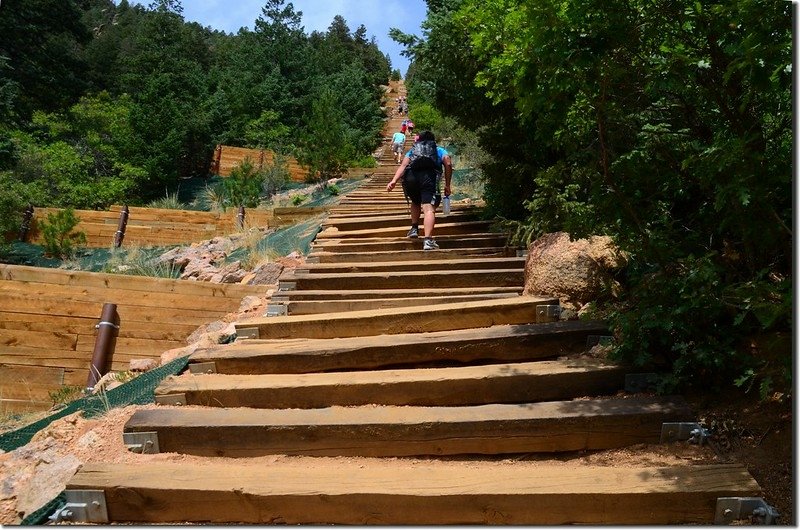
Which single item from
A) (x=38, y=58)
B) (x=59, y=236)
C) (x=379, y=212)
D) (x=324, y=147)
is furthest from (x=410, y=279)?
(x=324, y=147)

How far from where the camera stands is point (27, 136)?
20.7 meters

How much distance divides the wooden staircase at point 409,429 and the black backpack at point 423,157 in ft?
9.62

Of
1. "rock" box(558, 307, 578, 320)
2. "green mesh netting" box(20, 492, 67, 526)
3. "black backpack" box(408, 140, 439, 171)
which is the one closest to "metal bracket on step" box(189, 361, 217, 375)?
"green mesh netting" box(20, 492, 67, 526)

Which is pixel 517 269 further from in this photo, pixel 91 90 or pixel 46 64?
pixel 91 90

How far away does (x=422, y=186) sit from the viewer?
22.9 ft

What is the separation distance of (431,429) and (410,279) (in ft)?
8.77

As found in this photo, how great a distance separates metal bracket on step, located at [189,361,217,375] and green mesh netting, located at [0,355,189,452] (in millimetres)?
107

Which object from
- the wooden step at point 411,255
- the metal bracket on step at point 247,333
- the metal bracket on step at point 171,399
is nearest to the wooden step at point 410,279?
the wooden step at point 411,255

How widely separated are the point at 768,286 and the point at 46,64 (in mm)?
19261

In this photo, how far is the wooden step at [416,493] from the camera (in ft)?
8.04

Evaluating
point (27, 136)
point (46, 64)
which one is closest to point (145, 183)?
point (27, 136)

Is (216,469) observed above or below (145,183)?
below

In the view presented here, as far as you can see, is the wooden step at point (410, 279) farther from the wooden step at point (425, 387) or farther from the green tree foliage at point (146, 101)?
the green tree foliage at point (146, 101)

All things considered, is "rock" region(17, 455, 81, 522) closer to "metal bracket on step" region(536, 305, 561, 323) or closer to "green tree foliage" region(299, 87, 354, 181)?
"metal bracket on step" region(536, 305, 561, 323)
